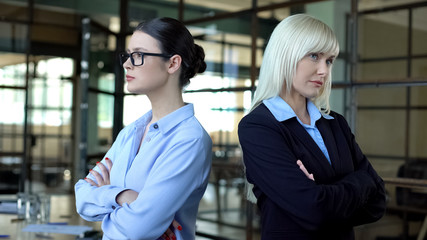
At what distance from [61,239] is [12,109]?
19.6ft

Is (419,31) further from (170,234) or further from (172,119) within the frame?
(170,234)

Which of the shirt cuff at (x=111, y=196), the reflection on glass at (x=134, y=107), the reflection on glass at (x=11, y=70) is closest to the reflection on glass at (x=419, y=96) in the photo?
the shirt cuff at (x=111, y=196)

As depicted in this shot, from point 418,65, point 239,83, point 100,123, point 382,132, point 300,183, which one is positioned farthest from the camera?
point 100,123

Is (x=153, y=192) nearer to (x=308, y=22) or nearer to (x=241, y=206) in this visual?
(x=308, y=22)

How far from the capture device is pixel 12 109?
26.2 ft

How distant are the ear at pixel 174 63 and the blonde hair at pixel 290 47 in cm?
25

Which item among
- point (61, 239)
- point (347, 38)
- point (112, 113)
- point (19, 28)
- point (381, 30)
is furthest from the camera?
point (19, 28)

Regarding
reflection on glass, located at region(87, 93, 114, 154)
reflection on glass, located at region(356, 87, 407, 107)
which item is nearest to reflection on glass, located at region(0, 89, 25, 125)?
reflection on glass, located at region(87, 93, 114, 154)

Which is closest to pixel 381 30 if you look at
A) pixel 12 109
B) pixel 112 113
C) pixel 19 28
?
pixel 112 113

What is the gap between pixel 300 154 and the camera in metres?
1.54

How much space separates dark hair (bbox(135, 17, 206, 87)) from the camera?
5.13 ft

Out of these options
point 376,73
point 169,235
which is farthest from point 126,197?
point 376,73

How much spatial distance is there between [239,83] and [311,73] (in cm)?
307

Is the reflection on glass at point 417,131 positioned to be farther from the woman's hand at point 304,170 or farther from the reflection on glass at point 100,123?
the woman's hand at point 304,170
